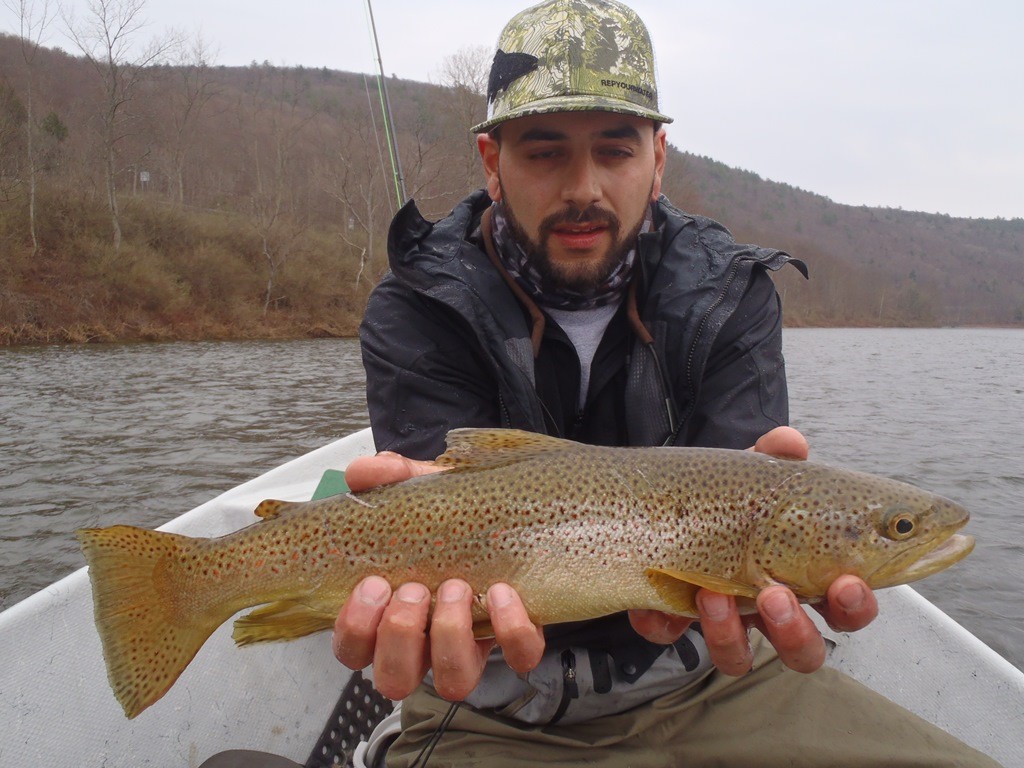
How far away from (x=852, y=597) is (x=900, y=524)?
314mm

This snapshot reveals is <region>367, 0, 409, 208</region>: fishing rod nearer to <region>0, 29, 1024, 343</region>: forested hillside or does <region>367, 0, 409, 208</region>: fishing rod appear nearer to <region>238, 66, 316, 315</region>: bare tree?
<region>0, 29, 1024, 343</region>: forested hillside

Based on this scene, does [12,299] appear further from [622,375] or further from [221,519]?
[622,375]

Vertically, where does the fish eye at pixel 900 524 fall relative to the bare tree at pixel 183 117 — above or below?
below

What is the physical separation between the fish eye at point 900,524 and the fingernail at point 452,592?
1404mm

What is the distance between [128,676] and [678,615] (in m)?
1.77

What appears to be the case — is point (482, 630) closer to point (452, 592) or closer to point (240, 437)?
point (452, 592)

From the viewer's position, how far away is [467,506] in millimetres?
2334

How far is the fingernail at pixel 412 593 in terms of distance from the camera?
2135mm

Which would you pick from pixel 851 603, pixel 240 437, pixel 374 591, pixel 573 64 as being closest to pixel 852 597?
pixel 851 603

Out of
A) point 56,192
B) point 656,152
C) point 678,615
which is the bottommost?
point 678,615

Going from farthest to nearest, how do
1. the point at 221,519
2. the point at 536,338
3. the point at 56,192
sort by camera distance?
1. the point at 56,192
2. the point at 221,519
3. the point at 536,338

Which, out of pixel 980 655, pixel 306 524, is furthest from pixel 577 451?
pixel 980 655

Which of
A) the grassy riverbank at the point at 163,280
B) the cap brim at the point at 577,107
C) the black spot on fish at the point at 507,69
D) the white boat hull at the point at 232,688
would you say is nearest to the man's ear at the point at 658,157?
the cap brim at the point at 577,107

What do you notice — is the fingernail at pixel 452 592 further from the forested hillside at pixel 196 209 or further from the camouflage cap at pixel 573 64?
the forested hillside at pixel 196 209
